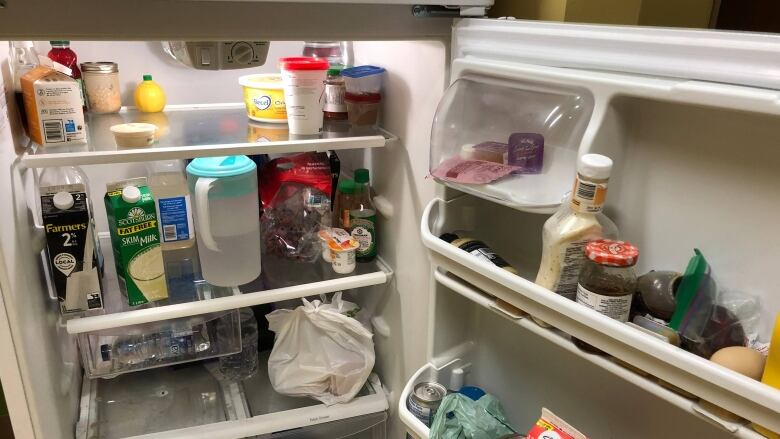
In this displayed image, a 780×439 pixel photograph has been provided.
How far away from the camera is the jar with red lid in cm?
63

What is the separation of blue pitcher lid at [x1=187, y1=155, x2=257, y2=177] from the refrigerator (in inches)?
2.8

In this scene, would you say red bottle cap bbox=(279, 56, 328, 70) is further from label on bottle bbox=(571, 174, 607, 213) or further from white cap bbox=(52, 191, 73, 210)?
label on bottle bbox=(571, 174, 607, 213)

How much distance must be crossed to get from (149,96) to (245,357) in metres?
0.72

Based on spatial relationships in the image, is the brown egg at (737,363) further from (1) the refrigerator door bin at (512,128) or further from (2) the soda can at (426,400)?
(2) the soda can at (426,400)

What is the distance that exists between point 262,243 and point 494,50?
0.87m

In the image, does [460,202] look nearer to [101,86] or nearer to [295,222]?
[295,222]

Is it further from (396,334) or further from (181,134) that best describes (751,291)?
(181,134)

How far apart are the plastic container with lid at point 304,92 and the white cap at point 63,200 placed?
1.47ft

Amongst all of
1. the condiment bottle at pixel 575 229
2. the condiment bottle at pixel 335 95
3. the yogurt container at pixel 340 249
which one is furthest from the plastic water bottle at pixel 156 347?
the condiment bottle at pixel 575 229

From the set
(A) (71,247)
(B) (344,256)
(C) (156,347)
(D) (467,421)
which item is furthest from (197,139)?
(D) (467,421)

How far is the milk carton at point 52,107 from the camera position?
3.32ft

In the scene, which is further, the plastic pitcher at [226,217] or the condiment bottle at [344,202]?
the condiment bottle at [344,202]

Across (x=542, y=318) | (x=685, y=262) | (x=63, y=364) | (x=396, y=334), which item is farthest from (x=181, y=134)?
(x=685, y=262)

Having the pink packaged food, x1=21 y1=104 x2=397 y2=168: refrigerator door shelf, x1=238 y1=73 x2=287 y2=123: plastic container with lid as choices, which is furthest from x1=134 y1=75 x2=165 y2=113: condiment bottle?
the pink packaged food
